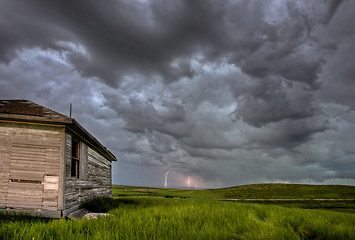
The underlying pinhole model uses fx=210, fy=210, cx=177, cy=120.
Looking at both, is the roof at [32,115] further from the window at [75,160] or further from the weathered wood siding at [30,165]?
the window at [75,160]

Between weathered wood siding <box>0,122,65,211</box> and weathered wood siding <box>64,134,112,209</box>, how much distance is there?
1.80 feet

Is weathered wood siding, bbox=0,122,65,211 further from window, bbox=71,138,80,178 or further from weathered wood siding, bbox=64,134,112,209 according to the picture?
window, bbox=71,138,80,178

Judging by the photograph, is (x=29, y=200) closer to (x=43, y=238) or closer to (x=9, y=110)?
(x=9, y=110)

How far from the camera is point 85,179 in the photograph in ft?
42.5

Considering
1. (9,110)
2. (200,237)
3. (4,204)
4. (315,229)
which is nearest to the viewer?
(200,237)

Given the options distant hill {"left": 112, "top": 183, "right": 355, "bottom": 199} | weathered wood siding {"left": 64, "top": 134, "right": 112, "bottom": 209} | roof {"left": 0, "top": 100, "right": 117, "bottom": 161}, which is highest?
roof {"left": 0, "top": 100, "right": 117, "bottom": 161}

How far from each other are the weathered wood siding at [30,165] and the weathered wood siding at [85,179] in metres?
0.55

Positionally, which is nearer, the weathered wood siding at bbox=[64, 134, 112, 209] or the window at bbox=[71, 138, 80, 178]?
the weathered wood siding at bbox=[64, 134, 112, 209]

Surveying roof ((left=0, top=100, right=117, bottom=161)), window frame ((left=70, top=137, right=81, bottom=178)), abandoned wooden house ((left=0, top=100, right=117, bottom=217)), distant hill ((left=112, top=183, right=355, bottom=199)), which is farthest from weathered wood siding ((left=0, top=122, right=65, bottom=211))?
distant hill ((left=112, top=183, right=355, bottom=199))

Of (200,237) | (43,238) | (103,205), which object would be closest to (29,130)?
(103,205)

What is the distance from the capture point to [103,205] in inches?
485

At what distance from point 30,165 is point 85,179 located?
3844 millimetres

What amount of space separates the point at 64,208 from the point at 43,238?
5.31 meters

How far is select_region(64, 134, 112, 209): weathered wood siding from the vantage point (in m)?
10.2
